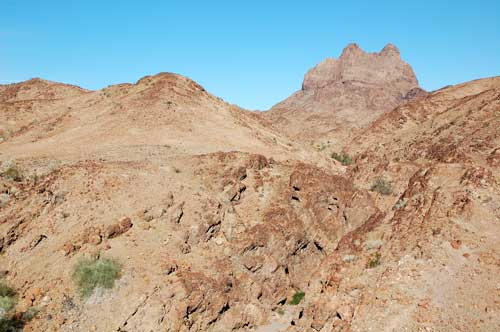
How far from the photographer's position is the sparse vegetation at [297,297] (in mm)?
18016

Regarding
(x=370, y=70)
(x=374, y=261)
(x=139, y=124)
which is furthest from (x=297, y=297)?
(x=370, y=70)

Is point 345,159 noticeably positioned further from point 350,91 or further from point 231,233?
point 350,91

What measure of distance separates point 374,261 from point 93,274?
11.0 meters

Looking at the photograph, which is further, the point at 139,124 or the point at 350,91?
the point at 350,91

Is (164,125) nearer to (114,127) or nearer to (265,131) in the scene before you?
(114,127)

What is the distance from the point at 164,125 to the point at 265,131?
32.7ft

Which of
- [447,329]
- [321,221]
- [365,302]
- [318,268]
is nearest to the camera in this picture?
[447,329]

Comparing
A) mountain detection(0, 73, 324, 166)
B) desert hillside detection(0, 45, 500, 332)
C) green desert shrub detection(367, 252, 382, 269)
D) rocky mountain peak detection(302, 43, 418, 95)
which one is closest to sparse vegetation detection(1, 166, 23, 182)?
desert hillside detection(0, 45, 500, 332)

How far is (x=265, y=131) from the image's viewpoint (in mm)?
35469

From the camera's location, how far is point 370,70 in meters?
121

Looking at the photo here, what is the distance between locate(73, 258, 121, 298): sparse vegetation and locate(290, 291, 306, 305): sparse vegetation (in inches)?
311

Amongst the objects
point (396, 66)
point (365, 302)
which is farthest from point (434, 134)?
point (396, 66)

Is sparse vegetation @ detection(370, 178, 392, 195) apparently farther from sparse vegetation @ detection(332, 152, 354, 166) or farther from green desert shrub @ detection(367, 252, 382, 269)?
sparse vegetation @ detection(332, 152, 354, 166)

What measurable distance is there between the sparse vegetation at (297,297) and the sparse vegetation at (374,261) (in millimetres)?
3473
